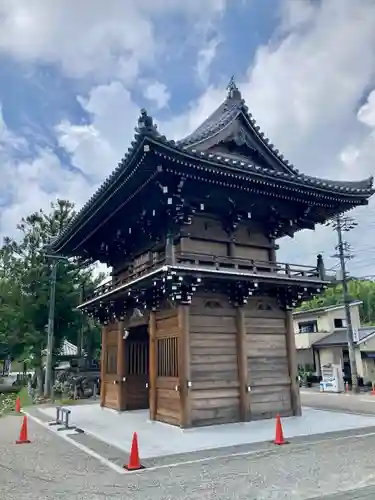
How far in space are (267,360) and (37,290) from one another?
2041 centimetres

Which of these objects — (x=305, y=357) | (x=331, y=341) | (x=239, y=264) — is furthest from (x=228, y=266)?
(x=305, y=357)

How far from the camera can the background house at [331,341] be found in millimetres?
31406

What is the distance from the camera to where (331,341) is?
33.2 meters

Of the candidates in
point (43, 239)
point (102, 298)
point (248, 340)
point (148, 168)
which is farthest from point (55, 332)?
point (148, 168)

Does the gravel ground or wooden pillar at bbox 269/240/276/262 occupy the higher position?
wooden pillar at bbox 269/240/276/262

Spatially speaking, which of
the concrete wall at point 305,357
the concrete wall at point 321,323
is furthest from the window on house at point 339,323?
the concrete wall at point 305,357

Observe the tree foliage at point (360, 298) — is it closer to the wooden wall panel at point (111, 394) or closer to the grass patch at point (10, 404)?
the grass patch at point (10, 404)

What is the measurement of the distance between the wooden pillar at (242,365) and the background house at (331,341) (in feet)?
67.8

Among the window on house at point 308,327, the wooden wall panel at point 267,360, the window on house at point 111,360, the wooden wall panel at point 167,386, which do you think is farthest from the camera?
the window on house at point 308,327

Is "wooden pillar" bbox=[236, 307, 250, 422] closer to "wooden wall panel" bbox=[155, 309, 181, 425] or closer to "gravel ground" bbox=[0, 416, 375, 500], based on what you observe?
"wooden wall panel" bbox=[155, 309, 181, 425]

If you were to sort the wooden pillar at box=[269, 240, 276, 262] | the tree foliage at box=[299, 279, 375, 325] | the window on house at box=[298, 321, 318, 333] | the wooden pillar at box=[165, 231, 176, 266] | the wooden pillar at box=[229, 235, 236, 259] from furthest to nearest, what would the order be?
the tree foliage at box=[299, 279, 375, 325], the window on house at box=[298, 321, 318, 333], the wooden pillar at box=[269, 240, 276, 262], the wooden pillar at box=[229, 235, 236, 259], the wooden pillar at box=[165, 231, 176, 266]

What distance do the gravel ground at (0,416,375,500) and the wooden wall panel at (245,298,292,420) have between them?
3.39m

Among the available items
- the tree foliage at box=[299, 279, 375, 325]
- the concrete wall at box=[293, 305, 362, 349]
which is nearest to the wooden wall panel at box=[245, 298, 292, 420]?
the concrete wall at box=[293, 305, 362, 349]

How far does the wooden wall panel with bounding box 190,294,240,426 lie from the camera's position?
12.0m
